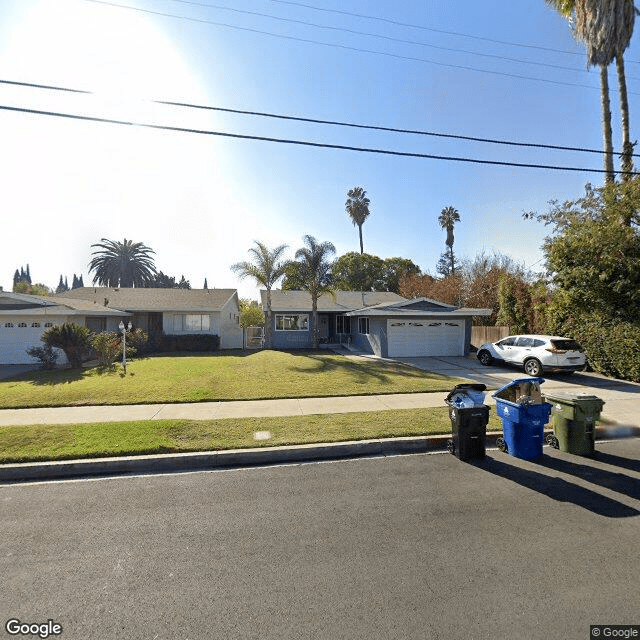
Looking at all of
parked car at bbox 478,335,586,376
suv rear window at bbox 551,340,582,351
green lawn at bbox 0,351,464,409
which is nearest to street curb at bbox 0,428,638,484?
green lawn at bbox 0,351,464,409

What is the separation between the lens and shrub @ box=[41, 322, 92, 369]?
15.2m

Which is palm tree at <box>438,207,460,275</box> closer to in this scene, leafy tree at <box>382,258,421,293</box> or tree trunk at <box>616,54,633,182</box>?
leafy tree at <box>382,258,421,293</box>

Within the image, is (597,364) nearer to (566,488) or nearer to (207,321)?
(566,488)

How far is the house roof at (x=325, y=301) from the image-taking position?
24.3m

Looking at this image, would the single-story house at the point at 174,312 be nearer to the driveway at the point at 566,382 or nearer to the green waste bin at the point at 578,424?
the driveway at the point at 566,382

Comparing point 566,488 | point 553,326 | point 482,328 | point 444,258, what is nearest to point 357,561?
point 566,488

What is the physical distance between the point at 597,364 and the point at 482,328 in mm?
8605

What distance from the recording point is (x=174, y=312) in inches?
912

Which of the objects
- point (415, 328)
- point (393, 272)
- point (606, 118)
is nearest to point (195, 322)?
point (415, 328)

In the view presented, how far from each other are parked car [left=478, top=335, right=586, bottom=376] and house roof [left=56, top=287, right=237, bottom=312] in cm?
1706

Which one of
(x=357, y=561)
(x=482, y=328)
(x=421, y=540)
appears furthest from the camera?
(x=482, y=328)

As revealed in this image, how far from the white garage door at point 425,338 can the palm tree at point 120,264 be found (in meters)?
39.1

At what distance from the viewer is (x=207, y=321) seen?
23.8 meters

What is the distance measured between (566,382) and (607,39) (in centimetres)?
1474
